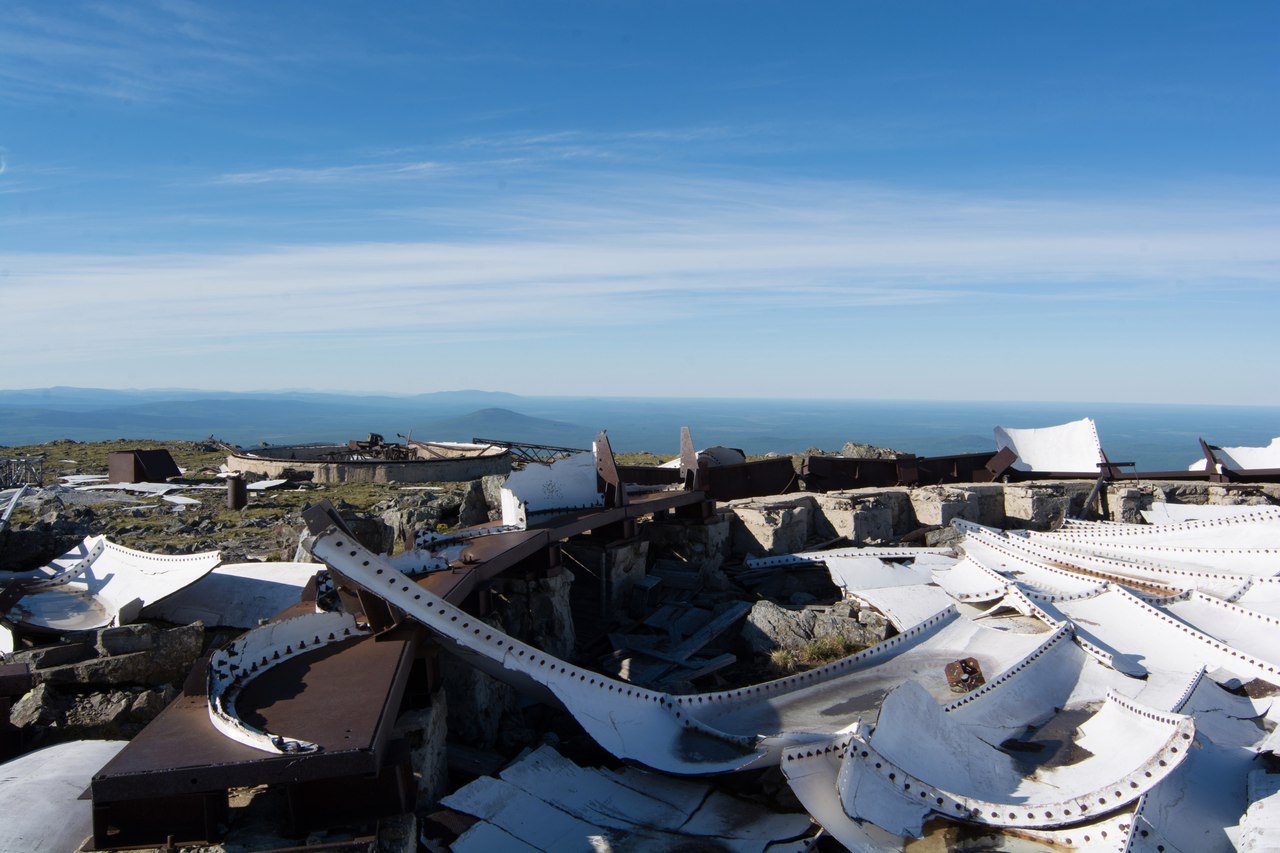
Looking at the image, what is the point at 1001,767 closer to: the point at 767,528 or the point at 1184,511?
the point at 767,528

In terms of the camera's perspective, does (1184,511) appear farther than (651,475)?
No

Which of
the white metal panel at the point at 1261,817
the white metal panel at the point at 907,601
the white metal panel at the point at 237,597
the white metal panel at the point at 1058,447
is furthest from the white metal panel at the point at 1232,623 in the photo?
the white metal panel at the point at 237,597

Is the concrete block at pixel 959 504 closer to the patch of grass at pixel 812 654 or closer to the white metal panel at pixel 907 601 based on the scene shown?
the white metal panel at pixel 907 601

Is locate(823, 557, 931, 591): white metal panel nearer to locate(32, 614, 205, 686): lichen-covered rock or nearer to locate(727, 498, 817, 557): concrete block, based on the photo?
locate(727, 498, 817, 557): concrete block

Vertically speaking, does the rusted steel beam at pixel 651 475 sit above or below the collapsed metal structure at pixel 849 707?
above

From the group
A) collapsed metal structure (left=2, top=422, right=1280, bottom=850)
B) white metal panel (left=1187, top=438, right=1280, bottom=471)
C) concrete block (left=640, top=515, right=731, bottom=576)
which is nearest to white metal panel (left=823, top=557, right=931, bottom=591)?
collapsed metal structure (left=2, top=422, right=1280, bottom=850)

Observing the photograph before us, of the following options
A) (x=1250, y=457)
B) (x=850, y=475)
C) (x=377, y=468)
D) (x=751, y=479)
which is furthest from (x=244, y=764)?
(x=377, y=468)

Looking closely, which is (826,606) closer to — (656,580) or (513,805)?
(656,580)

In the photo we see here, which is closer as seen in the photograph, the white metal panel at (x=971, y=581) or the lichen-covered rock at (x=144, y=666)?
the lichen-covered rock at (x=144, y=666)

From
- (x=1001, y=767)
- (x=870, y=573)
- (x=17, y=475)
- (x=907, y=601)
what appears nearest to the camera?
(x=1001, y=767)
